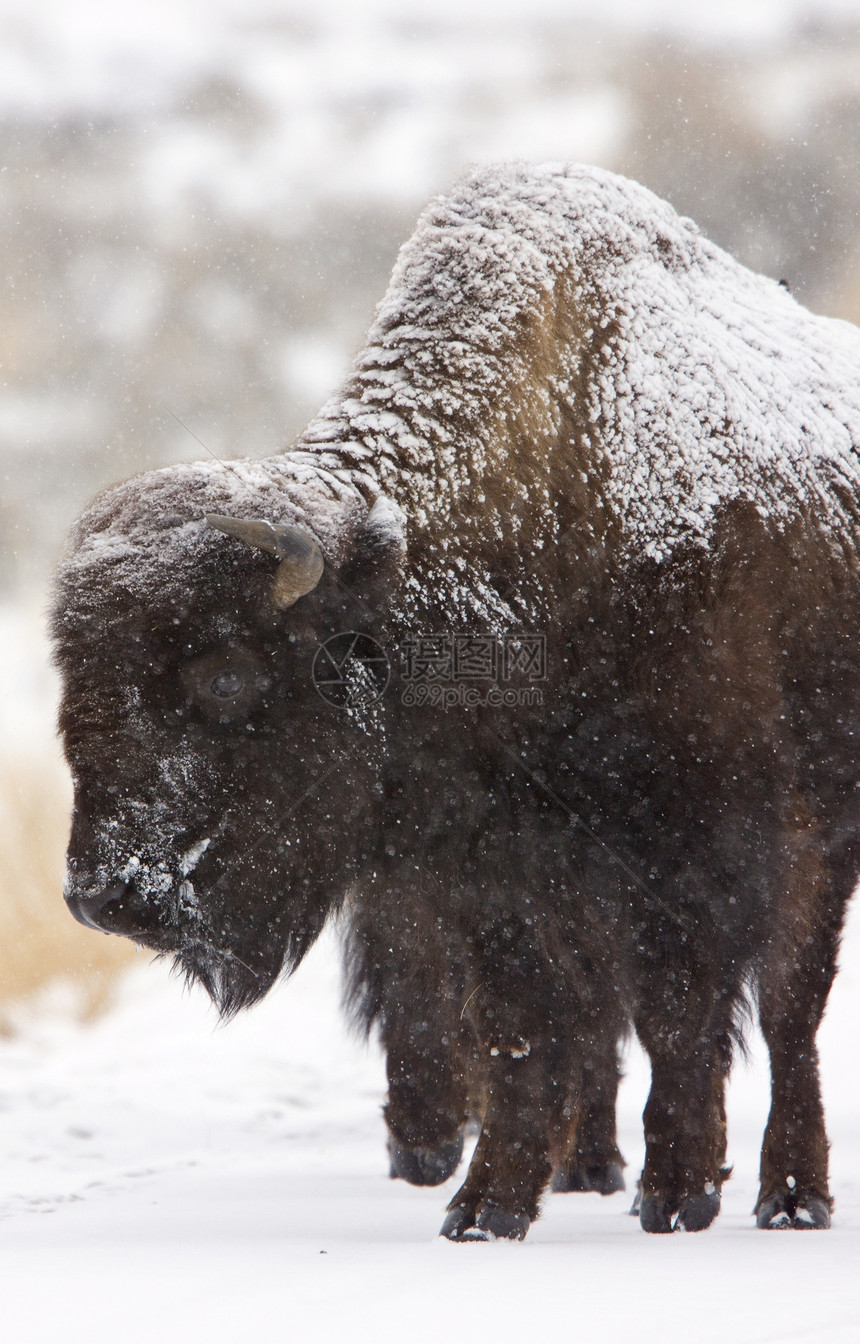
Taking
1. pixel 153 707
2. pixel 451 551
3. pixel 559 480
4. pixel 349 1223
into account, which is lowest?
pixel 349 1223

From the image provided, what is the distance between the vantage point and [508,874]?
243 cm

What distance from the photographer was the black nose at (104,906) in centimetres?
207

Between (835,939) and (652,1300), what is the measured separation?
5.14 feet

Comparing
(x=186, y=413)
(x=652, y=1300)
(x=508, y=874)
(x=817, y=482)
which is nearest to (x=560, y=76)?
(x=186, y=413)

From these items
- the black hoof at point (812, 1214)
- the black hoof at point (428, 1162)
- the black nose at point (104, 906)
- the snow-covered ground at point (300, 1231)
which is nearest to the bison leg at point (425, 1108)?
the black hoof at point (428, 1162)

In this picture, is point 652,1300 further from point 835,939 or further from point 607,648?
point 835,939

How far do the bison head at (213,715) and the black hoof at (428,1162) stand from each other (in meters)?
1.06

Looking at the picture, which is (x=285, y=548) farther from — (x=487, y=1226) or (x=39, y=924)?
(x=39, y=924)

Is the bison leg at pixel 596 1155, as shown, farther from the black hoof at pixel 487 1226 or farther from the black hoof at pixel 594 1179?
the black hoof at pixel 487 1226

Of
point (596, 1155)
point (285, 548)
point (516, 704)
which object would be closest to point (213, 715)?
point (285, 548)

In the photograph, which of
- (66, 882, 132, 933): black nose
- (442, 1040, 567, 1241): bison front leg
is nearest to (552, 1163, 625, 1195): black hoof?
(442, 1040, 567, 1241): bison front leg

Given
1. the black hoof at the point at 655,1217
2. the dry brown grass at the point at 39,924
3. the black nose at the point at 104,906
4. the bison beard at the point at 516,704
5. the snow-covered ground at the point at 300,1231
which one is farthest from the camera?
the dry brown grass at the point at 39,924

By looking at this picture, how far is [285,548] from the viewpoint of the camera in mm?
2145

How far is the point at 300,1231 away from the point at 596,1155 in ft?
3.90
